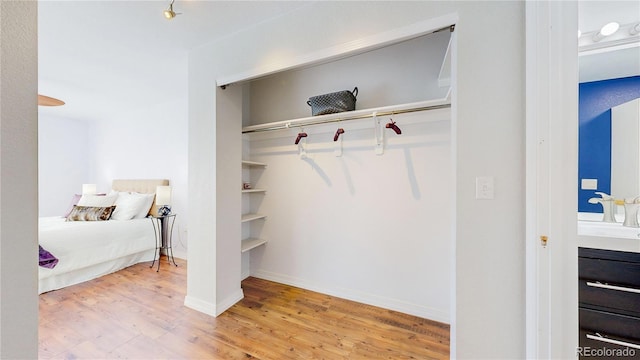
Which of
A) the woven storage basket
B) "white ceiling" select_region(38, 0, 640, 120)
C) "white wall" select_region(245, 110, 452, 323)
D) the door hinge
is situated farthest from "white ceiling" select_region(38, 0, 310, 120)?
the door hinge

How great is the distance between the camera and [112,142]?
4.50 metres

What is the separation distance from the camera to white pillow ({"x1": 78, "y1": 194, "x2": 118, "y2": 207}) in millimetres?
3623

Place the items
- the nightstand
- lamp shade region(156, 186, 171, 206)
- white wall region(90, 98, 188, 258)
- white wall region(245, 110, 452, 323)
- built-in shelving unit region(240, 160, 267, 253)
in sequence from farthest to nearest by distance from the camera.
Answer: white wall region(90, 98, 188, 258)
the nightstand
lamp shade region(156, 186, 171, 206)
built-in shelving unit region(240, 160, 267, 253)
white wall region(245, 110, 452, 323)

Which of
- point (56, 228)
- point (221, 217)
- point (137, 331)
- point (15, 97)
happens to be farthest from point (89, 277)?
point (15, 97)

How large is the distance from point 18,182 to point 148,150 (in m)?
4.09

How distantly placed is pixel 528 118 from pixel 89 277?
14.3 feet

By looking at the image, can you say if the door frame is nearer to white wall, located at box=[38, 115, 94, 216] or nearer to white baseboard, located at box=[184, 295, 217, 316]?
white baseboard, located at box=[184, 295, 217, 316]

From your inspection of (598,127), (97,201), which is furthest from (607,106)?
(97,201)

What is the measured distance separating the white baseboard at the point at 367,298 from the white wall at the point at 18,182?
2111 mm

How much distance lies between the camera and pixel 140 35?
200 cm

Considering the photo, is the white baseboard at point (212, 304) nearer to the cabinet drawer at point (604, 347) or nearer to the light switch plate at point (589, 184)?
the cabinet drawer at point (604, 347)

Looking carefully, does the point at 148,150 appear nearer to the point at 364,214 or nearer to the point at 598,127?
the point at 364,214

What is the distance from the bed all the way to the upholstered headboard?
0.06 ft

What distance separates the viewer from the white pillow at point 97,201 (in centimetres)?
362
